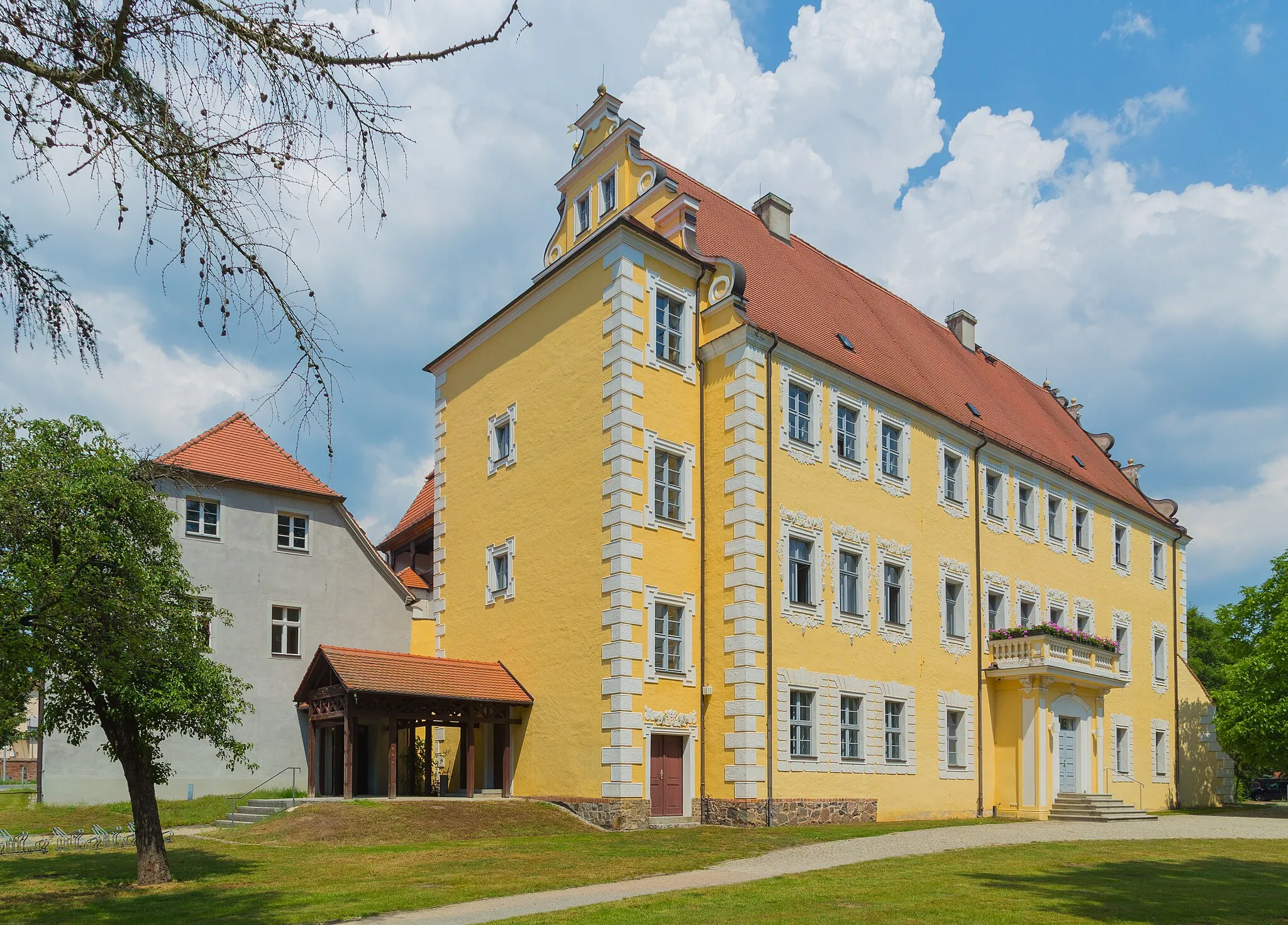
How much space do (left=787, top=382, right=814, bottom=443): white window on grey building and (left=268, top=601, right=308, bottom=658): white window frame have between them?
49.4 ft

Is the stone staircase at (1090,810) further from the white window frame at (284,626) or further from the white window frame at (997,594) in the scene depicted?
the white window frame at (284,626)

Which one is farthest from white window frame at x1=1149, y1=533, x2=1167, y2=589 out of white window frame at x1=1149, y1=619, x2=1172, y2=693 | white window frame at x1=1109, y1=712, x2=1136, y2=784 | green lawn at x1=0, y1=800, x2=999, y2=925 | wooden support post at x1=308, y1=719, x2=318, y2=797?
wooden support post at x1=308, y1=719, x2=318, y2=797

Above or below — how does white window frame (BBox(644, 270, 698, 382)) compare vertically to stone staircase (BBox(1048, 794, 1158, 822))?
above

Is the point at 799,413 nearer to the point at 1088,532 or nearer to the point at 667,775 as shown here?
the point at 667,775

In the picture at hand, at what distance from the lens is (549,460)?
2683cm

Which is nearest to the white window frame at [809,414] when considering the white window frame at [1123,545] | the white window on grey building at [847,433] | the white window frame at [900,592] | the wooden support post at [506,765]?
the white window on grey building at [847,433]

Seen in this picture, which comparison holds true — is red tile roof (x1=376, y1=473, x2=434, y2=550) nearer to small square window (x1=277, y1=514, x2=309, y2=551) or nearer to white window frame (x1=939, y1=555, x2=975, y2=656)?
small square window (x1=277, y1=514, x2=309, y2=551)

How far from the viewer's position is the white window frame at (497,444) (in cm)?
2839

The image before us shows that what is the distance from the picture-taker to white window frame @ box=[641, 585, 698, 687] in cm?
2372

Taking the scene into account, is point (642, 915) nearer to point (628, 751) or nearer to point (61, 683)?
point (61, 683)

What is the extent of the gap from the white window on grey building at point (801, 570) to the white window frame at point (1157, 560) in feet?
71.5

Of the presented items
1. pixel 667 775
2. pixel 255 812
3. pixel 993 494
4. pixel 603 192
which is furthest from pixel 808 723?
pixel 603 192

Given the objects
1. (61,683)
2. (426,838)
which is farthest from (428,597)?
(61,683)

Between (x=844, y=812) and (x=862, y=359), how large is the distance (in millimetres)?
11472
